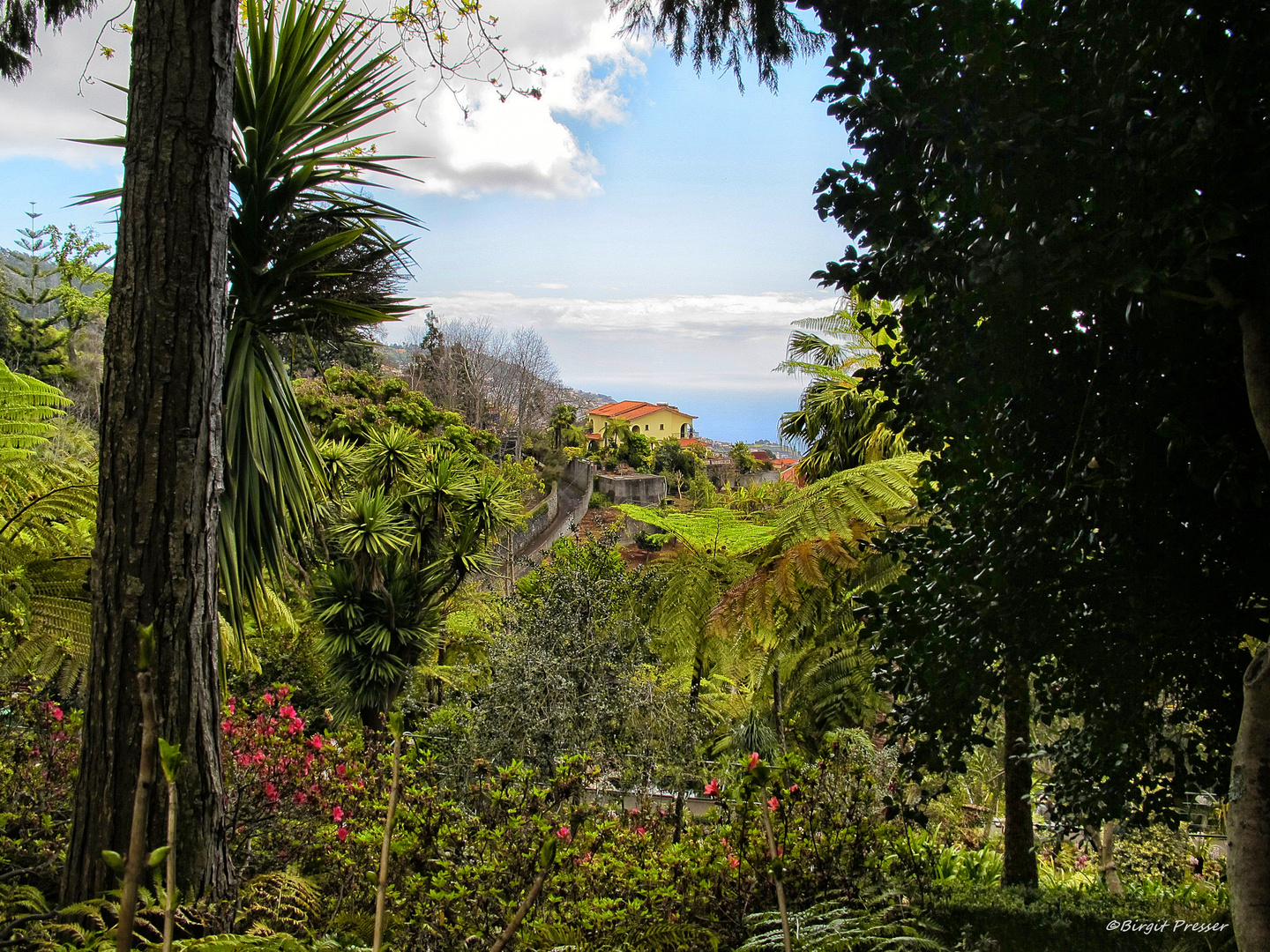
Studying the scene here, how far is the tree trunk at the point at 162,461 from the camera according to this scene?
7.48ft

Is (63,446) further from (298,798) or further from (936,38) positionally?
(936,38)

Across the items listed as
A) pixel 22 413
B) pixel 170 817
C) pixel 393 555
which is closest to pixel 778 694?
pixel 22 413

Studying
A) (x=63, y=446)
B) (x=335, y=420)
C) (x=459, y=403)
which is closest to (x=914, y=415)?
(x=335, y=420)

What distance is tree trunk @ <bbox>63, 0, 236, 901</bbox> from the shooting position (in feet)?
7.48

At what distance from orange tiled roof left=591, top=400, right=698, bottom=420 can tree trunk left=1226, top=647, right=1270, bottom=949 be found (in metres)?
57.9

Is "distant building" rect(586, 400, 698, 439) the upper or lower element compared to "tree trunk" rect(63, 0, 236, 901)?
upper

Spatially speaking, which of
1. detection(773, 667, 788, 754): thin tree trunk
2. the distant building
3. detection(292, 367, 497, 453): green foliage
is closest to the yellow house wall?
the distant building

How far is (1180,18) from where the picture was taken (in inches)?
52.7

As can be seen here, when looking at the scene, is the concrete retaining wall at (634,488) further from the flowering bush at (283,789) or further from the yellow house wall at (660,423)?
the yellow house wall at (660,423)

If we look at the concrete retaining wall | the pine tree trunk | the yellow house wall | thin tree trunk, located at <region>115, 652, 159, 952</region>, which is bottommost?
the pine tree trunk

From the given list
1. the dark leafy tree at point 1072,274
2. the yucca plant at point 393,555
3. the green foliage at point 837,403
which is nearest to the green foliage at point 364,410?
the yucca plant at point 393,555

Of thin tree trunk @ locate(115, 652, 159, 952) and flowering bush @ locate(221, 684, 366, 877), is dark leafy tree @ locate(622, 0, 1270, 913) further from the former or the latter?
flowering bush @ locate(221, 684, 366, 877)

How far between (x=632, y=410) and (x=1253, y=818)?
199 ft

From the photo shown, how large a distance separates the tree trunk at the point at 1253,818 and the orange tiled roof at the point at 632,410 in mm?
57877
